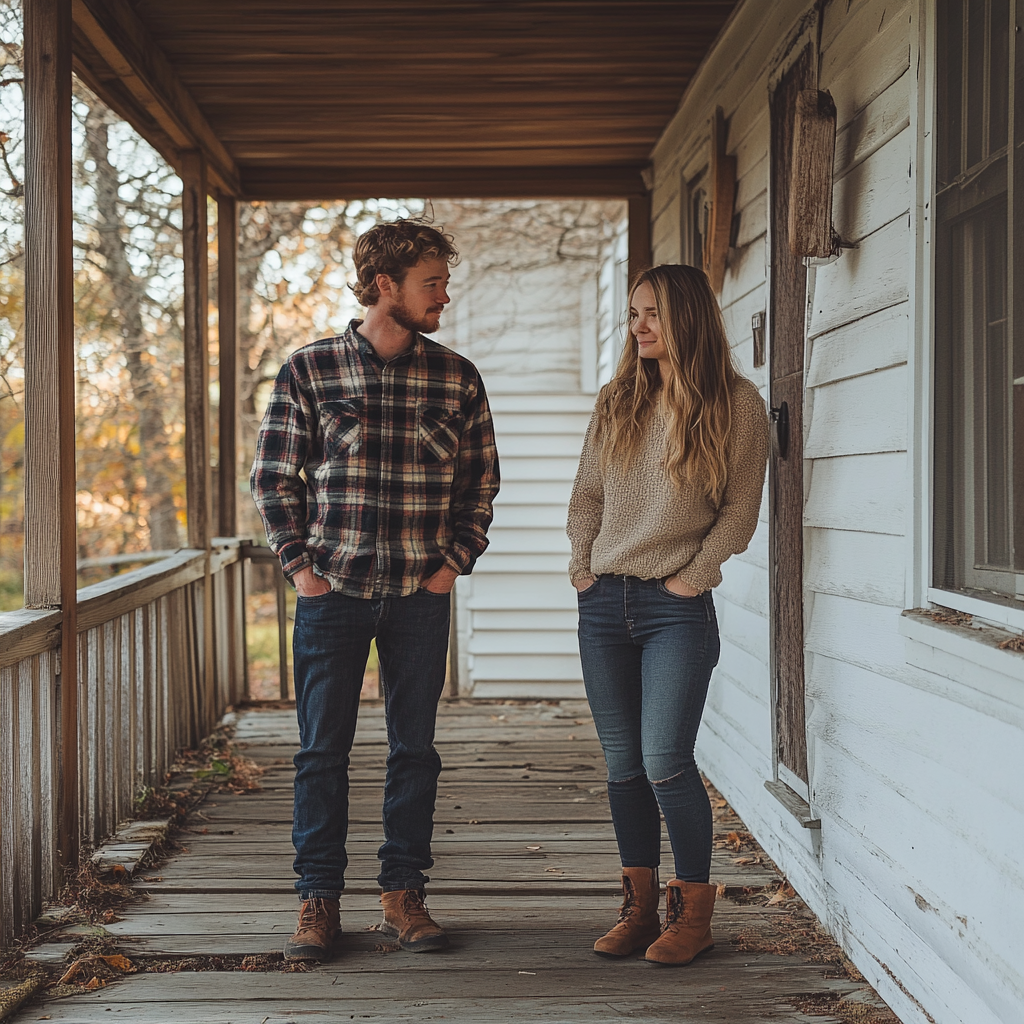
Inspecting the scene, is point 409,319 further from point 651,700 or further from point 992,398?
point 992,398

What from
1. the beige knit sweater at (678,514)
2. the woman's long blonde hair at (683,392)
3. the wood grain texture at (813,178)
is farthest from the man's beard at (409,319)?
the wood grain texture at (813,178)

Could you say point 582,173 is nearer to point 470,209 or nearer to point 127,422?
point 470,209

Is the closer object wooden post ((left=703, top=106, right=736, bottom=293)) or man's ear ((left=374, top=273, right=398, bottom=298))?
man's ear ((left=374, top=273, right=398, bottom=298))

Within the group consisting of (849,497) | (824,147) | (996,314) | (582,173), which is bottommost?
(849,497)

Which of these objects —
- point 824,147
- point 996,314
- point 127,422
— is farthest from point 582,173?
point 127,422

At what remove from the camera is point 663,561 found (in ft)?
7.79

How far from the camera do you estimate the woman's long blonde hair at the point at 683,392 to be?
2381 mm

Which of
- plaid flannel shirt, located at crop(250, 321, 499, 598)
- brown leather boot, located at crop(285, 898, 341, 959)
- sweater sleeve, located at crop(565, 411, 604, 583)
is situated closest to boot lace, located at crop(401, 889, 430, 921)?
brown leather boot, located at crop(285, 898, 341, 959)

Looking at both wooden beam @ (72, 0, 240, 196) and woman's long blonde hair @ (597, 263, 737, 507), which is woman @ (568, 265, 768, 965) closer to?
woman's long blonde hair @ (597, 263, 737, 507)

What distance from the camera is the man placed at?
8.21 ft

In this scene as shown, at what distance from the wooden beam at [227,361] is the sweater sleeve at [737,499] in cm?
357

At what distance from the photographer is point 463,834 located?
11.7ft

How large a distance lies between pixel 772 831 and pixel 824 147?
6.35 feet

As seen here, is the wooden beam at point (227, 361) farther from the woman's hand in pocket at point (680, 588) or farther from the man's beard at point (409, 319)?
the woman's hand in pocket at point (680, 588)
